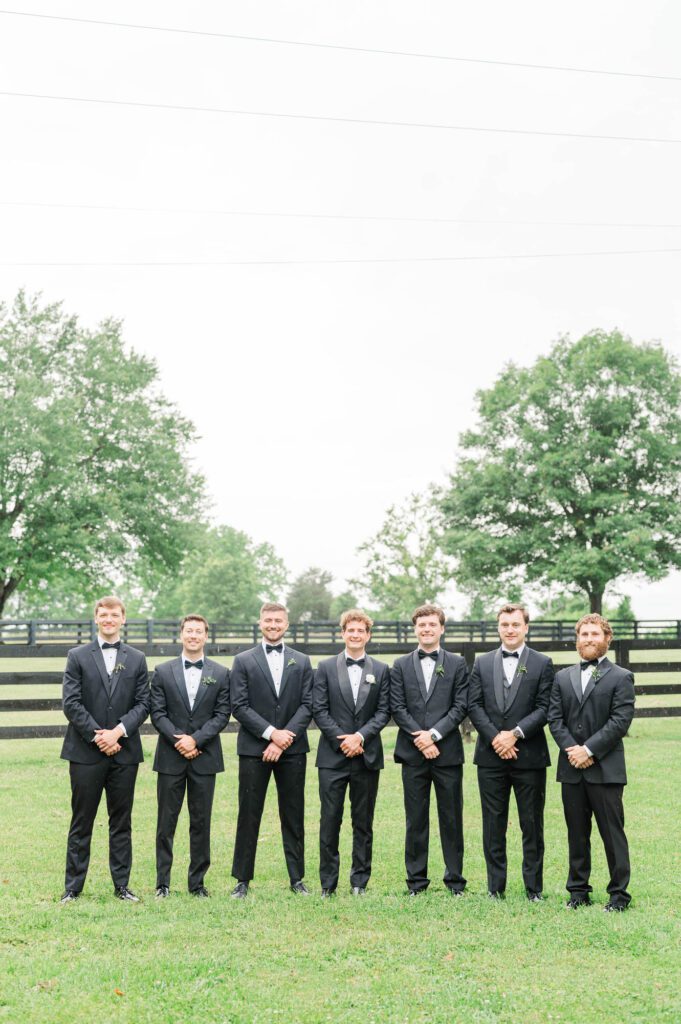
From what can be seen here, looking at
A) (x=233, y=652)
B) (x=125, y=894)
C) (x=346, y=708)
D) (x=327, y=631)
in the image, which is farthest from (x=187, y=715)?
(x=327, y=631)

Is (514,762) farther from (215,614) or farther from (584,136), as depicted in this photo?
(215,614)

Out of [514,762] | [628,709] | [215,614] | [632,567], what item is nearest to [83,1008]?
[514,762]

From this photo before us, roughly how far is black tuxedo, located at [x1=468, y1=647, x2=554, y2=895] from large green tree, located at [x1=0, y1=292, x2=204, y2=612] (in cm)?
2549

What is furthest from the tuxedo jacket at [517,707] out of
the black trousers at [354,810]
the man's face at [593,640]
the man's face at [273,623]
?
the man's face at [273,623]

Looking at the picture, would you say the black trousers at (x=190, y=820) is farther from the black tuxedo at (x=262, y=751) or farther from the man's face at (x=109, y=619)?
the man's face at (x=109, y=619)

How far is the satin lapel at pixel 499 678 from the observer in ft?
22.1

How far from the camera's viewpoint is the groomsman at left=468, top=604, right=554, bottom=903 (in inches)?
257

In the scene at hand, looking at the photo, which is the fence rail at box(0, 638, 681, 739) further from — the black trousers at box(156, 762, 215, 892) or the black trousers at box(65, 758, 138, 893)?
the black trousers at box(156, 762, 215, 892)

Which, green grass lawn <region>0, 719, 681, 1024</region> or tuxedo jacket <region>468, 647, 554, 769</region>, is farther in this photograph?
tuxedo jacket <region>468, 647, 554, 769</region>

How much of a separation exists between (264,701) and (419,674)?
113cm

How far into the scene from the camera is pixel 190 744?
6.69 m

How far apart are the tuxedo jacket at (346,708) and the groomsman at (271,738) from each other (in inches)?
4.6

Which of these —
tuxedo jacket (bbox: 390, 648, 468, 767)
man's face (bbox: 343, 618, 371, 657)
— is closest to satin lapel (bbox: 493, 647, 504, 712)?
tuxedo jacket (bbox: 390, 648, 468, 767)

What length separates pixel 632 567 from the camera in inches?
1195
